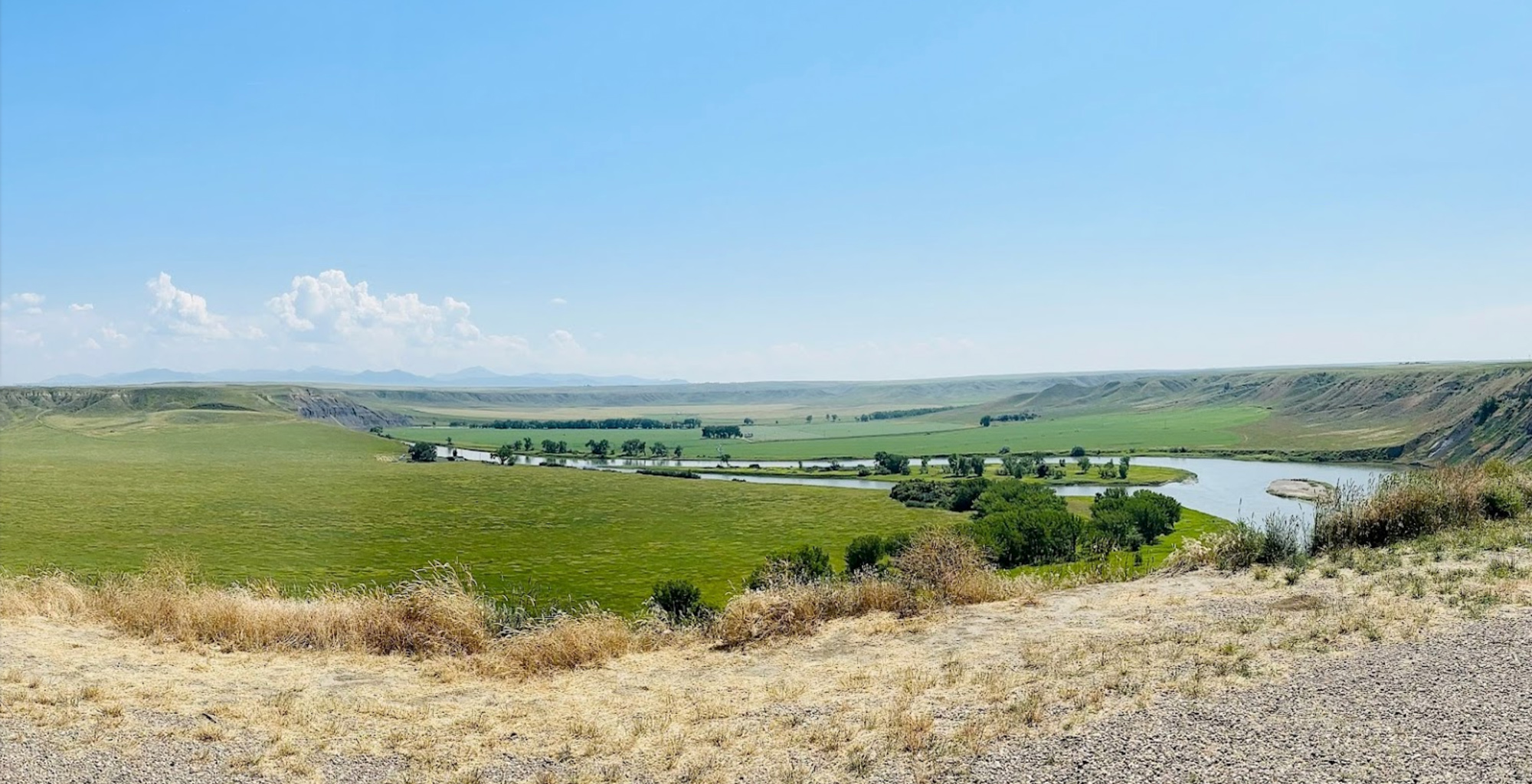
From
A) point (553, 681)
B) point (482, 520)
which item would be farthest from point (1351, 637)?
point (482, 520)

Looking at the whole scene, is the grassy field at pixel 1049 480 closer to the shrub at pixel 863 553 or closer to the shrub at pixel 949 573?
the shrub at pixel 863 553

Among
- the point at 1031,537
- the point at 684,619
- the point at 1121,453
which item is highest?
the point at 684,619

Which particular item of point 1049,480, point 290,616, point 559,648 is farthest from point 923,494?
point 559,648

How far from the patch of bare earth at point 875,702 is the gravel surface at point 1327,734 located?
1.1 inches


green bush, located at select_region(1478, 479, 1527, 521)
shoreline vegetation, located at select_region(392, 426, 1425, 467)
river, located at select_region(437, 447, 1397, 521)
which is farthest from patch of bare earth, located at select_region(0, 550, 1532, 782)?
shoreline vegetation, located at select_region(392, 426, 1425, 467)

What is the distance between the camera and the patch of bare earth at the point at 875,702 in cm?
695

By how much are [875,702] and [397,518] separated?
7320 cm

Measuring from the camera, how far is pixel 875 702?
865 centimetres

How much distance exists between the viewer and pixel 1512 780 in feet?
19.3

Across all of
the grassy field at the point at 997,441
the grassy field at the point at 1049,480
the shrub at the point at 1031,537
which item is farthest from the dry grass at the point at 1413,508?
the grassy field at the point at 997,441

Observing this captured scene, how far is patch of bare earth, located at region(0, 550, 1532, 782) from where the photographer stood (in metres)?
6.95

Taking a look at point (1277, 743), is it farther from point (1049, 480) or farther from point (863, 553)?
point (1049, 480)

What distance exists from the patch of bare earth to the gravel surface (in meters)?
0.03

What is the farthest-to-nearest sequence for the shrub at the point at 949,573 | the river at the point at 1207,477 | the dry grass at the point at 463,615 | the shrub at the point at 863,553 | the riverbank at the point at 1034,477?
the riverbank at the point at 1034,477
the river at the point at 1207,477
the shrub at the point at 863,553
the shrub at the point at 949,573
the dry grass at the point at 463,615
